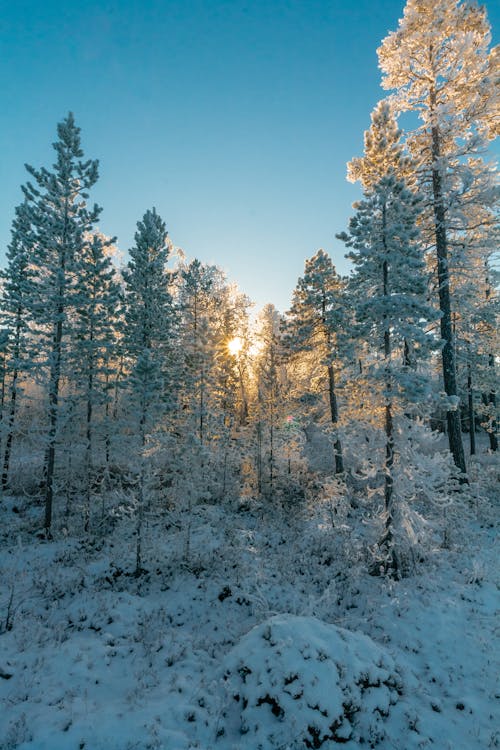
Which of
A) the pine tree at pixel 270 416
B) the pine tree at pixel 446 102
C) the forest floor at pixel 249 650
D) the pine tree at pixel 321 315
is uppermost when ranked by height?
the pine tree at pixel 446 102

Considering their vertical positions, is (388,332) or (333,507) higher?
(388,332)

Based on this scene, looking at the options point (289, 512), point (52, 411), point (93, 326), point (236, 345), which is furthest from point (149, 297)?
point (236, 345)

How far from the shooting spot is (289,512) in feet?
63.2

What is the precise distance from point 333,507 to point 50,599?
11384 millimetres

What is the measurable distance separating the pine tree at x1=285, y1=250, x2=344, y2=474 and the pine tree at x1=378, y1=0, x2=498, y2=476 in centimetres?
642

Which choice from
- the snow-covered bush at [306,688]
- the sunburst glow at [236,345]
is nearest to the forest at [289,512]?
the snow-covered bush at [306,688]

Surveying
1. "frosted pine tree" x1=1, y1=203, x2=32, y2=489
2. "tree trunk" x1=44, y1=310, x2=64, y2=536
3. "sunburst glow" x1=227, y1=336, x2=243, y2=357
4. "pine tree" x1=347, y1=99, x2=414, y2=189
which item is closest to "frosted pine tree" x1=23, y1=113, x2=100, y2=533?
"tree trunk" x1=44, y1=310, x2=64, y2=536

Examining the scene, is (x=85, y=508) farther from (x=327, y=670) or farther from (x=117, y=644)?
(x=327, y=670)

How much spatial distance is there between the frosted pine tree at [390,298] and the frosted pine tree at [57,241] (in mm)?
12679

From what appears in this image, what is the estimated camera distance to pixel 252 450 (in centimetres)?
2416

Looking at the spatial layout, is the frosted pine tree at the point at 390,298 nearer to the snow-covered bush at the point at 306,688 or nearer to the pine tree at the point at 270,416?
the snow-covered bush at the point at 306,688

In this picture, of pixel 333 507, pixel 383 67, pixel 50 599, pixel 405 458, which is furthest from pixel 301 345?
pixel 50 599

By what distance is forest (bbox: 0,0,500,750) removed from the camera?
6.10m

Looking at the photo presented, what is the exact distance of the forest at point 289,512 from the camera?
610cm
